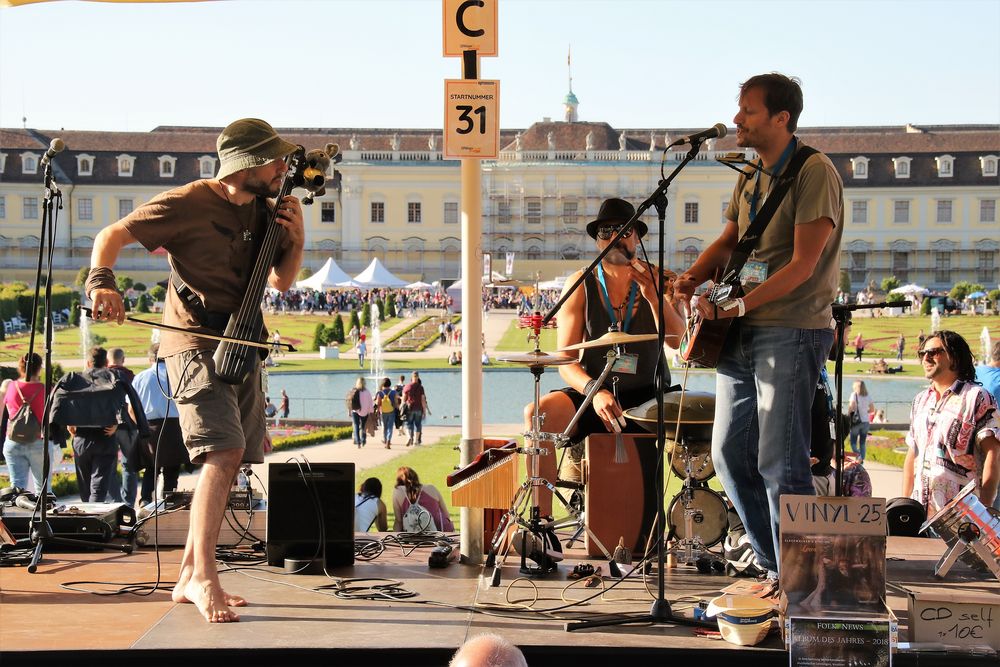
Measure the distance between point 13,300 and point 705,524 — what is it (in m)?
42.5

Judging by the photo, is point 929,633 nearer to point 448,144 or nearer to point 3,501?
point 448,144

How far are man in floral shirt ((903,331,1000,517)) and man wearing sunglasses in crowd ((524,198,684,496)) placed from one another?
4.51ft

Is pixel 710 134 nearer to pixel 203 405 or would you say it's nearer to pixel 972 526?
pixel 972 526

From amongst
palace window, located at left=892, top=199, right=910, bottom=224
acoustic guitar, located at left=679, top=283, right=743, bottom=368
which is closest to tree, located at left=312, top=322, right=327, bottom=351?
acoustic guitar, located at left=679, top=283, right=743, bottom=368

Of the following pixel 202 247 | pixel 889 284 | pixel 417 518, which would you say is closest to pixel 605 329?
pixel 202 247

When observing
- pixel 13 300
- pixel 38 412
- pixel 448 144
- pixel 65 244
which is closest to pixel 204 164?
pixel 65 244

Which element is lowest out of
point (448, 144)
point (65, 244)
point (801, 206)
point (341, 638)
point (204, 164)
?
point (341, 638)

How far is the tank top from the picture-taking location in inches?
241

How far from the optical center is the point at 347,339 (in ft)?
147

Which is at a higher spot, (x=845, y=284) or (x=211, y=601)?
(x=845, y=284)

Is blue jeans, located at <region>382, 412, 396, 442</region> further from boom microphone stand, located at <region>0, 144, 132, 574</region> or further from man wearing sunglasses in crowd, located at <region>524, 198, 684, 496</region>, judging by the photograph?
boom microphone stand, located at <region>0, 144, 132, 574</region>

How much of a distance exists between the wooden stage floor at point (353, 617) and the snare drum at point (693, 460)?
59 centimetres

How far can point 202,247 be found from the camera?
15.0 feet

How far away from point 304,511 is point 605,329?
6.02 feet
